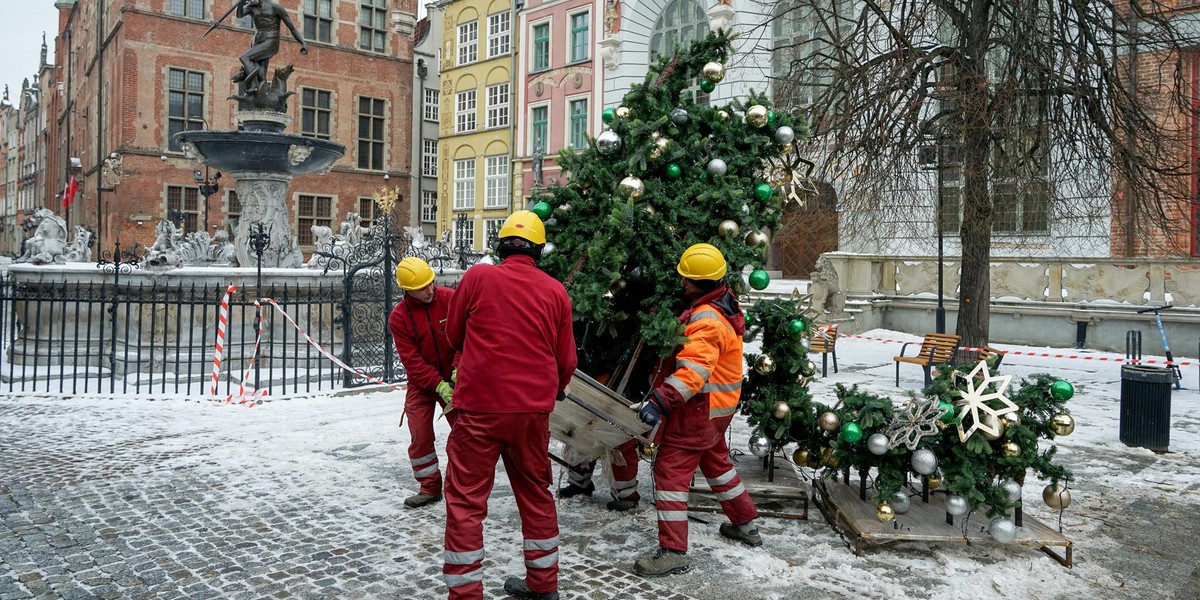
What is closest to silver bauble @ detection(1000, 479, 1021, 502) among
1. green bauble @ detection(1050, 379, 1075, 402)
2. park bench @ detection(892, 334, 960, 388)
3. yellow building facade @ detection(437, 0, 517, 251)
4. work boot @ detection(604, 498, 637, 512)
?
green bauble @ detection(1050, 379, 1075, 402)

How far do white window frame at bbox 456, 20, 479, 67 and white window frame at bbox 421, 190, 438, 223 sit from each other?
6.42 m

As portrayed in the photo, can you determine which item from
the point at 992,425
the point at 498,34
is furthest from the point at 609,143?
the point at 498,34

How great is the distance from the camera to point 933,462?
17.1ft

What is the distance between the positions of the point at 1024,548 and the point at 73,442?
7801mm

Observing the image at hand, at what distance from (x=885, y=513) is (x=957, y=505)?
416 millimetres

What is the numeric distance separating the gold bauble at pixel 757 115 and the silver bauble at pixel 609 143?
36.7 inches

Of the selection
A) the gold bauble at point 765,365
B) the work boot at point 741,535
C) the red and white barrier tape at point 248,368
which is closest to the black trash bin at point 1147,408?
the gold bauble at point 765,365

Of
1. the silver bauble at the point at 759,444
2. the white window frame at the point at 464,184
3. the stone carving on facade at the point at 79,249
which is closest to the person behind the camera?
the silver bauble at the point at 759,444

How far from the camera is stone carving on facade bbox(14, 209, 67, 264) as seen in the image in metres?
13.4

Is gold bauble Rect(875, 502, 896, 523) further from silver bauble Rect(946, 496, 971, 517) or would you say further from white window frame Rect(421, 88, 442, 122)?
white window frame Rect(421, 88, 442, 122)

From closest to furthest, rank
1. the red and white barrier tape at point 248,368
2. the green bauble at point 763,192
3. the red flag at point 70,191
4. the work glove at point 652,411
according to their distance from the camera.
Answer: the work glove at point 652,411 → the green bauble at point 763,192 → the red and white barrier tape at point 248,368 → the red flag at point 70,191

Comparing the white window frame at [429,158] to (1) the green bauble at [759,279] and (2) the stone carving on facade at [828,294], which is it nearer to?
(2) the stone carving on facade at [828,294]

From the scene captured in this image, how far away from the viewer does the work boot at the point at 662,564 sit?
4.79 meters

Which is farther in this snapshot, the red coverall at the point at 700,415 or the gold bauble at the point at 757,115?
the gold bauble at the point at 757,115
